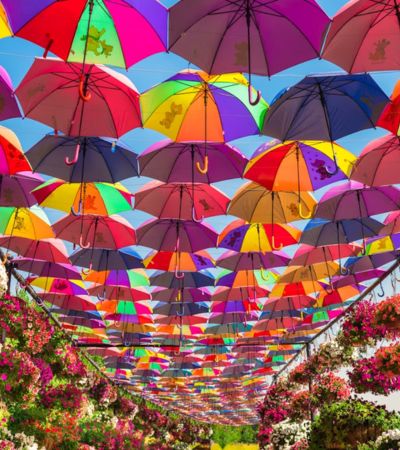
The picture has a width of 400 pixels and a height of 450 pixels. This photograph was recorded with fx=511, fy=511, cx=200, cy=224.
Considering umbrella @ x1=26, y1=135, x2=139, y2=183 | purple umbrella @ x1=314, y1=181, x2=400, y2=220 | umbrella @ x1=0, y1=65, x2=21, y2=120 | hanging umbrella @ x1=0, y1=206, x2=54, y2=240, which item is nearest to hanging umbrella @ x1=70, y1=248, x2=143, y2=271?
hanging umbrella @ x1=0, y1=206, x2=54, y2=240

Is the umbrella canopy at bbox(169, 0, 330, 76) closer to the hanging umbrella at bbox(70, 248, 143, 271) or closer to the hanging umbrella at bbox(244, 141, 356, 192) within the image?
the hanging umbrella at bbox(244, 141, 356, 192)

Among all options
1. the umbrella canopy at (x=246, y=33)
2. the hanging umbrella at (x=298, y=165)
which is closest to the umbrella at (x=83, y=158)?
the hanging umbrella at (x=298, y=165)

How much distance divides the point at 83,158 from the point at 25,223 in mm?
3107

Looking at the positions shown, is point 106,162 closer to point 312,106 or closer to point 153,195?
point 153,195

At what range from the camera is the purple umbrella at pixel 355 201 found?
9.36 m

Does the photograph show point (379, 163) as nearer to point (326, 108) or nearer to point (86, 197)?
point (326, 108)

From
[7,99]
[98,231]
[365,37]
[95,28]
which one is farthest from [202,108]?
[98,231]

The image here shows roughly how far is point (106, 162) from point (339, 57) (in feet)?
13.2

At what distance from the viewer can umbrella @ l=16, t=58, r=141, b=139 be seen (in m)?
6.58

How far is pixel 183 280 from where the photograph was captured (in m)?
13.7

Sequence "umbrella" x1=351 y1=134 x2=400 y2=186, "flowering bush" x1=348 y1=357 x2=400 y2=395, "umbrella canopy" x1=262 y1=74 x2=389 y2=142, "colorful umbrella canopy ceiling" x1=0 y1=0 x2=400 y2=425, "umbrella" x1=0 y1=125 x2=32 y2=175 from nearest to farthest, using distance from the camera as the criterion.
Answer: "colorful umbrella canopy ceiling" x1=0 y1=0 x2=400 y2=425, "umbrella canopy" x1=262 y1=74 x2=389 y2=142, "umbrella" x1=0 y1=125 x2=32 y2=175, "umbrella" x1=351 y1=134 x2=400 y2=186, "flowering bush" x1=348 y1=357 x2=400 y2=395

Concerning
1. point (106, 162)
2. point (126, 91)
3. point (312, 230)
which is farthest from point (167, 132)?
point (312, 230)

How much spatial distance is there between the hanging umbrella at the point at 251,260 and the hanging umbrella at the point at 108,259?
212 cm

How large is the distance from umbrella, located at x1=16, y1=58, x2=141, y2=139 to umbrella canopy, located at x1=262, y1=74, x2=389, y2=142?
2.00m
